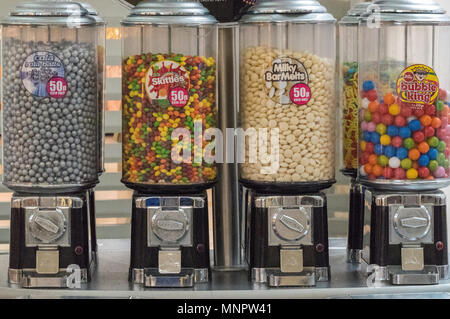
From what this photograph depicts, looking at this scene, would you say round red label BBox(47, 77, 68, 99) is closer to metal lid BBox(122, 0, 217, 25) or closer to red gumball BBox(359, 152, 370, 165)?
metal lid BBox(122, 0, 217, 25)

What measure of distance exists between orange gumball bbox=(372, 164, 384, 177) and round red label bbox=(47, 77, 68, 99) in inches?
29.1

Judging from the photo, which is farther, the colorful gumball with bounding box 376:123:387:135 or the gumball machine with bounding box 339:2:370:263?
the gumball machine with bounding box 339:2:370:263

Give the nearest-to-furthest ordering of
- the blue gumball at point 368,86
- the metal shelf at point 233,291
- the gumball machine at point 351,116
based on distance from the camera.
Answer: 1. the metal shelf at point 233,291
2. the blue gumball at point 368,86
3. the gumball machine at point 351,116

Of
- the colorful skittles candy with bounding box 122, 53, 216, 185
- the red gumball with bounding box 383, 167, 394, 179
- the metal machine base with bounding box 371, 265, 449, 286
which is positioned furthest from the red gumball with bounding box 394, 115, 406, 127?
the colorful skittles candy with bounding box 122, 53, 216, 185

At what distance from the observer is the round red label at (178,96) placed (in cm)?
200

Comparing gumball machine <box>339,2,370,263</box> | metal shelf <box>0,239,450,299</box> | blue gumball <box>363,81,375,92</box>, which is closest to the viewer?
metal shelf <box>0,239,450,299</box>

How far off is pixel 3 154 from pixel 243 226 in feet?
2.06

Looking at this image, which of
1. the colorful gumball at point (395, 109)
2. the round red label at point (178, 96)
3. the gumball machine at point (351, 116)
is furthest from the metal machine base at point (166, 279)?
the colorful gumball at point (395, 109)

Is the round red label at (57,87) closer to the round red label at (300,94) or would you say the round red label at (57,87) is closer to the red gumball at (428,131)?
the round red label at (300,94)

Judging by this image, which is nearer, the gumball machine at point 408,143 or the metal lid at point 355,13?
the gumball machine at point 408,143

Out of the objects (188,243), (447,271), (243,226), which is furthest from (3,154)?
(447,271)

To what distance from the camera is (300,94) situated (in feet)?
6.61

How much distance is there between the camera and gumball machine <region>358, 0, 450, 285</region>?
2027 mm

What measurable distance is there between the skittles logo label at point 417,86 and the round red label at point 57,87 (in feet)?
2.52
